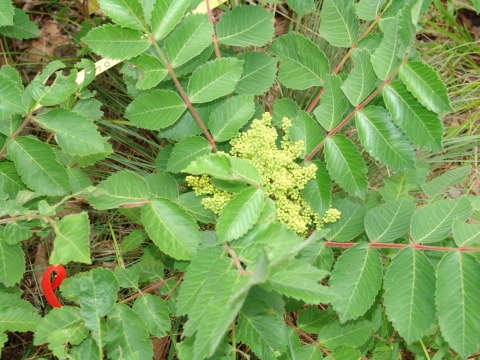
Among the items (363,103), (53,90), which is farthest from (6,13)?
(363,103)

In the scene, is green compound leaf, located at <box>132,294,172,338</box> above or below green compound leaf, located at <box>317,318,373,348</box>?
above

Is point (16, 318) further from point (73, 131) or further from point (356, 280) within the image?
point (356, 280)

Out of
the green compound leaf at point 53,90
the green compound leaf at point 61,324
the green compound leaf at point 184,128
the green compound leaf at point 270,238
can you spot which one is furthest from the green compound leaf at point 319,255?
the green compound leaf at point 53,90

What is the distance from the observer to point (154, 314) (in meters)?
1.95

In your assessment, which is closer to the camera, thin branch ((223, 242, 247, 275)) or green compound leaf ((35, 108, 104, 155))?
thin branch ((223, 242, 247, 275))

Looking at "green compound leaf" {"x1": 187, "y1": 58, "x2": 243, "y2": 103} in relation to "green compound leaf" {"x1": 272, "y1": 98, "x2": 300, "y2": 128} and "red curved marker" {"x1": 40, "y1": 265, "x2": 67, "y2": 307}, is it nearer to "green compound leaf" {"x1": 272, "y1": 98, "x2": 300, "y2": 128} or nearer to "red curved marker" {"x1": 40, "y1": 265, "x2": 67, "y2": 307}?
"green compound leaf" {"x1": 272, "y1": 98, "x2": 300, "y2": 128}

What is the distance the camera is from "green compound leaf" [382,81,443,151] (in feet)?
5.55

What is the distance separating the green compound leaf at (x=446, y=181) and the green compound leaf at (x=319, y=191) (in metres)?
0.56

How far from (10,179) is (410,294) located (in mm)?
1491

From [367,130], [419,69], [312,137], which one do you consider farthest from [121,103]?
[419,69]

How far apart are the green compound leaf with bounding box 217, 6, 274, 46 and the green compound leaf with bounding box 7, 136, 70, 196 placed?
810mm

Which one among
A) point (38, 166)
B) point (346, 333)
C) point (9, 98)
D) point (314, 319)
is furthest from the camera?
point (314, 319)

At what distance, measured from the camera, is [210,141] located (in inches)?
78.1

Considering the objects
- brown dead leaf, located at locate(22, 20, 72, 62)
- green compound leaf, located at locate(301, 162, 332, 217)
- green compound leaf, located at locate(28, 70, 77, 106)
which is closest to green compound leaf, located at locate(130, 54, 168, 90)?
green compound leaf, located at locate(28, 70, 77, 106)
